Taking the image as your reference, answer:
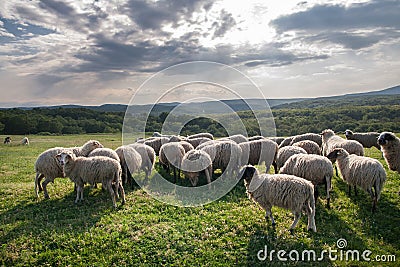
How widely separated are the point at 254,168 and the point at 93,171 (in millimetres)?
5812

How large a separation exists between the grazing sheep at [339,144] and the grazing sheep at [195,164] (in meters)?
6.01

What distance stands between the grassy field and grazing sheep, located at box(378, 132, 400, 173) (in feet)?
4.88

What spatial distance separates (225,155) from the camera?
42.9 ft

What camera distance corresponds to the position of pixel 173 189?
1193cm

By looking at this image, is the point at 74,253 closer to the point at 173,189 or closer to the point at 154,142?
the point at 173,189

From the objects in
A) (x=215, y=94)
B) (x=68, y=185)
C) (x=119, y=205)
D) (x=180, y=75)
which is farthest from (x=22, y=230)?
(x=215, y=94)

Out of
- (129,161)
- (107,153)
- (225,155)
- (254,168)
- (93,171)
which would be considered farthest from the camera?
(225,155)

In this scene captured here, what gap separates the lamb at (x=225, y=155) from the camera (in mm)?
13070

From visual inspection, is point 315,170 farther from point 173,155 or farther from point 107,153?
point 107,153

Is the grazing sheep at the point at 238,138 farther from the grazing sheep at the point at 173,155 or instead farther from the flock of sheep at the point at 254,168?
the grazing sheep at the point at 173,155

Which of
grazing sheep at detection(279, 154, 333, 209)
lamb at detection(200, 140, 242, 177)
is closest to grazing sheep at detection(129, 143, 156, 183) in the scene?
lamb at detection(200, 140, 242, 177)

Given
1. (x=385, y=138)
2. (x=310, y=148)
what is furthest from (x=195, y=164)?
(x=385, y=138)

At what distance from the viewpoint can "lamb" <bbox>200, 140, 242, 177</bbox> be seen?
13.1 m

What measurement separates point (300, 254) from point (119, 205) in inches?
249
